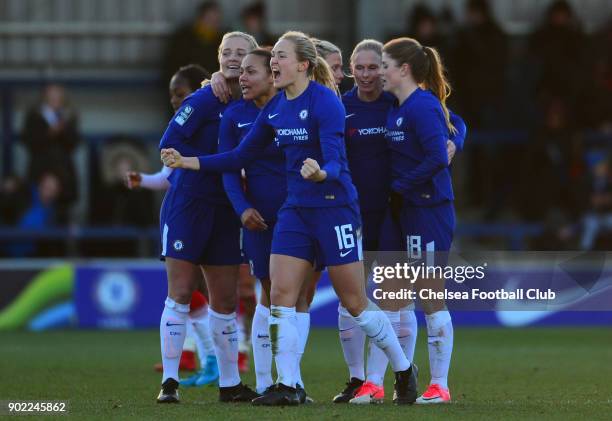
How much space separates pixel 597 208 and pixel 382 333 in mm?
10581

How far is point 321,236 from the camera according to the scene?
7.91m

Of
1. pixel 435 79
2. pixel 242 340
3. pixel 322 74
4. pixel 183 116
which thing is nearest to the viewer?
pixel 322 74

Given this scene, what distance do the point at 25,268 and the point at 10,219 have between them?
1852mm

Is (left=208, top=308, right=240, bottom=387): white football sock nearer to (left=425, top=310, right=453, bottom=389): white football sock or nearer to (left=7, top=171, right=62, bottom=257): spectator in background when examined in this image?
(left=425, top=310, right=453, bottom=389): white football sock

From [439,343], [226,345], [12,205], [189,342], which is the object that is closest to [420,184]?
[439,343]

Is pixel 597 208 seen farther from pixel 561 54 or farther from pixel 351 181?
pixel 351 181

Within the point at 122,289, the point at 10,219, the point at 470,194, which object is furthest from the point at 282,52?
the point at 470,194

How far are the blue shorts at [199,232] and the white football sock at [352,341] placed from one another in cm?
78

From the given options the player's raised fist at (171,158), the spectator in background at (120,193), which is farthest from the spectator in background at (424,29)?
the player's raised fist at (171,158)

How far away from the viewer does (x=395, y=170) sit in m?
8.59

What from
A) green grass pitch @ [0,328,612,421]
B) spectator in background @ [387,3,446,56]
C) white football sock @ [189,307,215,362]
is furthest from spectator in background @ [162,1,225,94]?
white football sock @ [189,307,215,362]

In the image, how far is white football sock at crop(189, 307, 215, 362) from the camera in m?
10.3

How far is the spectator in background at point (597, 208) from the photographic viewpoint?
18000 millimetres

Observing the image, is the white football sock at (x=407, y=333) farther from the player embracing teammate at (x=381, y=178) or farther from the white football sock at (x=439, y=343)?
the white football sock at (x=439, y=343)
